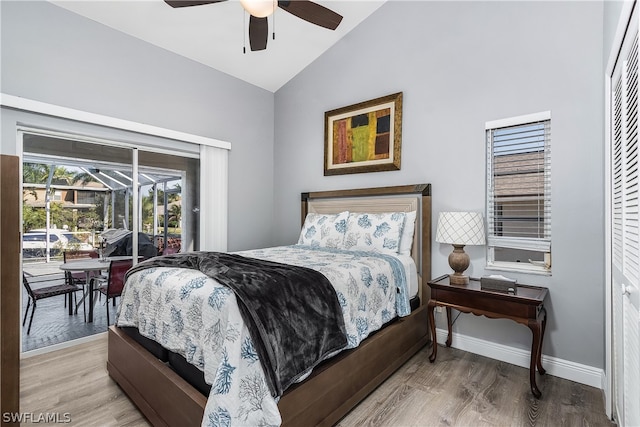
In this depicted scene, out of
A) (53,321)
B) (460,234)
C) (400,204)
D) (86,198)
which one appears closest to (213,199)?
(86,198)

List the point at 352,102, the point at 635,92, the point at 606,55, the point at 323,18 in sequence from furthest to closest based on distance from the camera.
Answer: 1. the point at 352,102
2. the point at 323,18
3. the point at 606,55
4. the point at 635,92

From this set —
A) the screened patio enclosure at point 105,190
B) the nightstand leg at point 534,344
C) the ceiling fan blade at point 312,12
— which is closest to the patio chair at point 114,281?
the screened patio enclosure at point 105,190

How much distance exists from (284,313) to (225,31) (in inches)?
120

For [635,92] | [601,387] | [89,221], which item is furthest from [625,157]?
[89,221]

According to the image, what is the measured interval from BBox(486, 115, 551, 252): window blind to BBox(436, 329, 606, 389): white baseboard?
0.83 m

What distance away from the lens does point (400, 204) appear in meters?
3.15

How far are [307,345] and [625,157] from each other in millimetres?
1804

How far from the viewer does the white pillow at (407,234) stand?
9.55ft

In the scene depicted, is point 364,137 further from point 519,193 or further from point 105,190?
point 105,190

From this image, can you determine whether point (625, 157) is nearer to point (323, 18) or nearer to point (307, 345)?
point (307, 345)

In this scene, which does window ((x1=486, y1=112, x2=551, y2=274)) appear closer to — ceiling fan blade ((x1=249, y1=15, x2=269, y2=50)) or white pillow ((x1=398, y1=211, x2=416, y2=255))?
white pillow ((x1=398, y1=211, x2=416, y2=255))

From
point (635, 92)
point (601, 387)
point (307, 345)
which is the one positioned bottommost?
point (601, 387)

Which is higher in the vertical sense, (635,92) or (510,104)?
(510,104)

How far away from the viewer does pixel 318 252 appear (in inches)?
115
